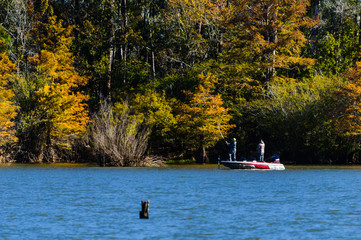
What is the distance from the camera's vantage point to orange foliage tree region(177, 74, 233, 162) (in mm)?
59094

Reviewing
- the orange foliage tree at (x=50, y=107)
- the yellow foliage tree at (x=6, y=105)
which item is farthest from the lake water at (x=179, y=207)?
the orange foliage tree at (x=50, y=107)

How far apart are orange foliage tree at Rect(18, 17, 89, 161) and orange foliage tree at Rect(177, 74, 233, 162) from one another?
8.64 metres

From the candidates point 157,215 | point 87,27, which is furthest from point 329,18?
point 157,215

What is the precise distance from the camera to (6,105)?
55.3m

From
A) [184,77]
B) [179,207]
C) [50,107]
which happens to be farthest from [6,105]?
[179,207]

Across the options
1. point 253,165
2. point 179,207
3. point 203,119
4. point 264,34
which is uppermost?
point 264,34

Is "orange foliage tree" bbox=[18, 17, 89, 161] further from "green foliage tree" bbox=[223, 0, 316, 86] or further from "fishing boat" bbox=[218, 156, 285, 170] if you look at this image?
"fishing boat" bbox=[218, 156, 285, 170]

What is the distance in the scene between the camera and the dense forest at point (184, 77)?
5844 cm

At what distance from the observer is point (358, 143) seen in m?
56.7

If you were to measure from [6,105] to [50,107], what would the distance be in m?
4.77

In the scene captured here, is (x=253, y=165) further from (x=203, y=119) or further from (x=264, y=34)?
(x=264, y=34)

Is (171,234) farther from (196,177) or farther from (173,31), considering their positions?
(173,31)

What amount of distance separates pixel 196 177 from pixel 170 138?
19.4 m

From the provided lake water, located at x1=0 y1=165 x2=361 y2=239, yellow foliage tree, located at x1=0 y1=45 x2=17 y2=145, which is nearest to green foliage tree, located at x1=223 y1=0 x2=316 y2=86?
yellow foliage tree, located at x1=0 y1=45 x2=17 y2=145
